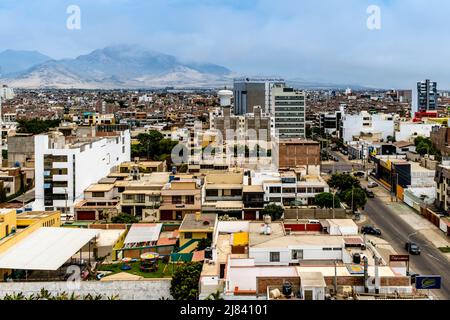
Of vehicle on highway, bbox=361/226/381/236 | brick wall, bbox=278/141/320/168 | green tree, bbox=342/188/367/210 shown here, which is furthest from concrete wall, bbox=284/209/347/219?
brick wall, bbox=278/141/320/168

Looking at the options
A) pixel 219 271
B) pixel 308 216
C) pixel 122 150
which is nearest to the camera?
pixel 219 271

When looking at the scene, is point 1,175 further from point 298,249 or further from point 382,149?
point 382,149

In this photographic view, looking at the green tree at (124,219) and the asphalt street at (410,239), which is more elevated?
the green tree at (124,219)

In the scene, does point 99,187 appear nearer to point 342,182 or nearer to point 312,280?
point 342,182

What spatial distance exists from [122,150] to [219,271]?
24.8 feet

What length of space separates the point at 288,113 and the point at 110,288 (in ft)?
41.9

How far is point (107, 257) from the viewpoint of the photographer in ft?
18.7

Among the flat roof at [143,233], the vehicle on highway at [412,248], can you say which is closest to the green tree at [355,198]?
the vehicle on highway at [412,248]

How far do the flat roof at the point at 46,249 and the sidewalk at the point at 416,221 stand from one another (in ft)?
12.7

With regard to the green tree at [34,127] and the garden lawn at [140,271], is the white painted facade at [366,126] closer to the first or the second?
the green tree at [34,127]

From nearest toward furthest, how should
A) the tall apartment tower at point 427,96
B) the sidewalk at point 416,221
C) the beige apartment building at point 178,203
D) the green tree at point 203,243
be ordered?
the green tree at point 203,243 → the sidewalk at point 416,221 → the beige apartment building at point 178,203 → the tall apartment tower at point 427,96

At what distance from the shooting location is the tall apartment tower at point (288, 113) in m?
16.5

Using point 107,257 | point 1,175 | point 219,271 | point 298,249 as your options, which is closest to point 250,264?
point 219,271

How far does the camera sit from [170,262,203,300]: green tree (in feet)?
13.1
